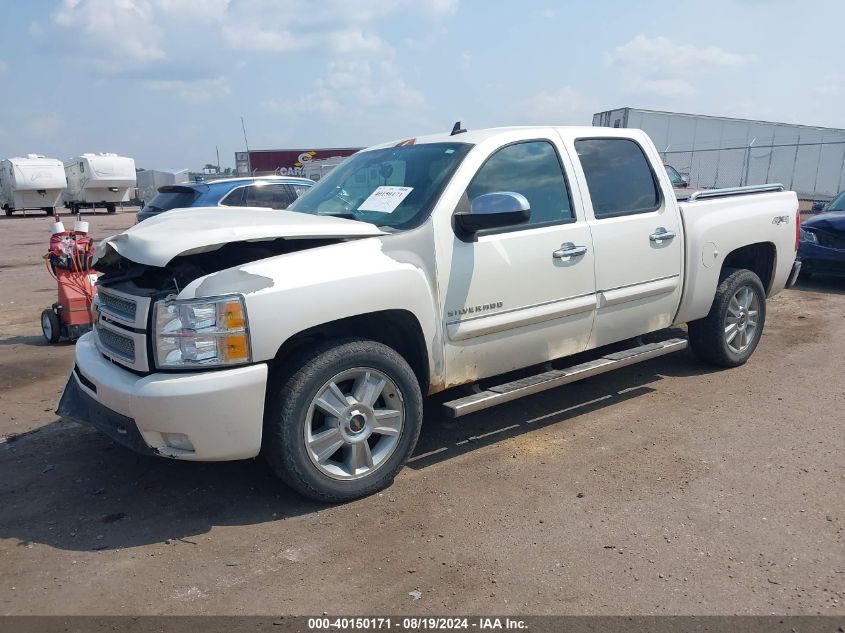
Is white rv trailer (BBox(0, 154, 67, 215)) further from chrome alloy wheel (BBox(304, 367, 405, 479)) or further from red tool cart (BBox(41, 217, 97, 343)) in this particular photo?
chrome alloy wheel (BBox(304, 367, 405, 479))

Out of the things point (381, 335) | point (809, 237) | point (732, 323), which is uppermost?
point (809, 237)

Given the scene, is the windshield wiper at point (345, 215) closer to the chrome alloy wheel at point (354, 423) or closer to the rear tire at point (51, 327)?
the chrome alloy wheel at point (354, 423)

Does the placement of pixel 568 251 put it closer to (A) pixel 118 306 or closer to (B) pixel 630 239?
(B) pixel 630 239

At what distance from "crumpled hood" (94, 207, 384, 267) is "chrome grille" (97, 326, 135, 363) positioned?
41 centimetres

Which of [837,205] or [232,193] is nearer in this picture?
[232,193]

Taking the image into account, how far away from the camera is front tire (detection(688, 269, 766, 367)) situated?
219 inches

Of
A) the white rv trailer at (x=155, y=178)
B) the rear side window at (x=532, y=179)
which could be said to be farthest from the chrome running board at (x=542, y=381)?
the white rv trailer at (x=155, y=178)

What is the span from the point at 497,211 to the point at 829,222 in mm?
7732

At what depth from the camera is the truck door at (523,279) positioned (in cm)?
397

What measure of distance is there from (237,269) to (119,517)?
146cm

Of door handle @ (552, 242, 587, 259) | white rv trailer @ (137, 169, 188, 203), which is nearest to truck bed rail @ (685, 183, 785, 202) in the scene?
door handle @ (552, 242, 587, 259)

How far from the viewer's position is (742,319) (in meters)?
5.78

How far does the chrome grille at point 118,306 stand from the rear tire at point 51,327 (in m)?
3.83

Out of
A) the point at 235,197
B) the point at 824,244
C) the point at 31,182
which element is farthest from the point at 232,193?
the point at 31,182
